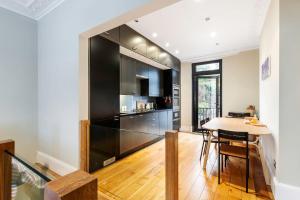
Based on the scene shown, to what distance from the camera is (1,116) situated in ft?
7.98

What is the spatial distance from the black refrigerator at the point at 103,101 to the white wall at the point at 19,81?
1.29 meters

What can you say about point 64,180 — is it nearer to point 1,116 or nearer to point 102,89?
point 102,89

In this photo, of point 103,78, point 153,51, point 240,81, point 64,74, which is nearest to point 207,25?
point 153,51

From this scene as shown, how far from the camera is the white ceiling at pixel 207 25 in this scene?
258 centimetres

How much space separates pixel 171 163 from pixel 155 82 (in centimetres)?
364

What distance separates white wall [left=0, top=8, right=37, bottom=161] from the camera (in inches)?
97.1

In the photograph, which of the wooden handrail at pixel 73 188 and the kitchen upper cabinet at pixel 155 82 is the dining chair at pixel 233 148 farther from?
the kitchen upper cabinet at pixel 155 82

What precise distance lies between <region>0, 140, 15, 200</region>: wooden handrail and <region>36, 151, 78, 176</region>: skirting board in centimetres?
→ 98

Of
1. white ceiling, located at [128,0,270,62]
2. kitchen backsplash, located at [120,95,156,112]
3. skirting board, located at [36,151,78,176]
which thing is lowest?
skirting board, located at [36,151,78,176]

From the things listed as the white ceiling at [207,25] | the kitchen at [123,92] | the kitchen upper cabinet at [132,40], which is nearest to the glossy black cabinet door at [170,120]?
the kitchen at [123,92]

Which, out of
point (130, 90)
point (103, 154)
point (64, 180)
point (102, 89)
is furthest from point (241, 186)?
point (130, 90)

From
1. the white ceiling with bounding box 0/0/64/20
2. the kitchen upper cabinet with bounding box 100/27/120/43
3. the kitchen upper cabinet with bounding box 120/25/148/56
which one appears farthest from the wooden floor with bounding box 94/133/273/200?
the white ceiling with bounding box 0/0/64/20

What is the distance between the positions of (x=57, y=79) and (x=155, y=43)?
2746mm

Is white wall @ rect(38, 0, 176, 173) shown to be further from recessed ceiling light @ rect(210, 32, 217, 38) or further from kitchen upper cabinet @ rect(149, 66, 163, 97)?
recessed ceiling light @ rect(210, 32, 217, 38)
